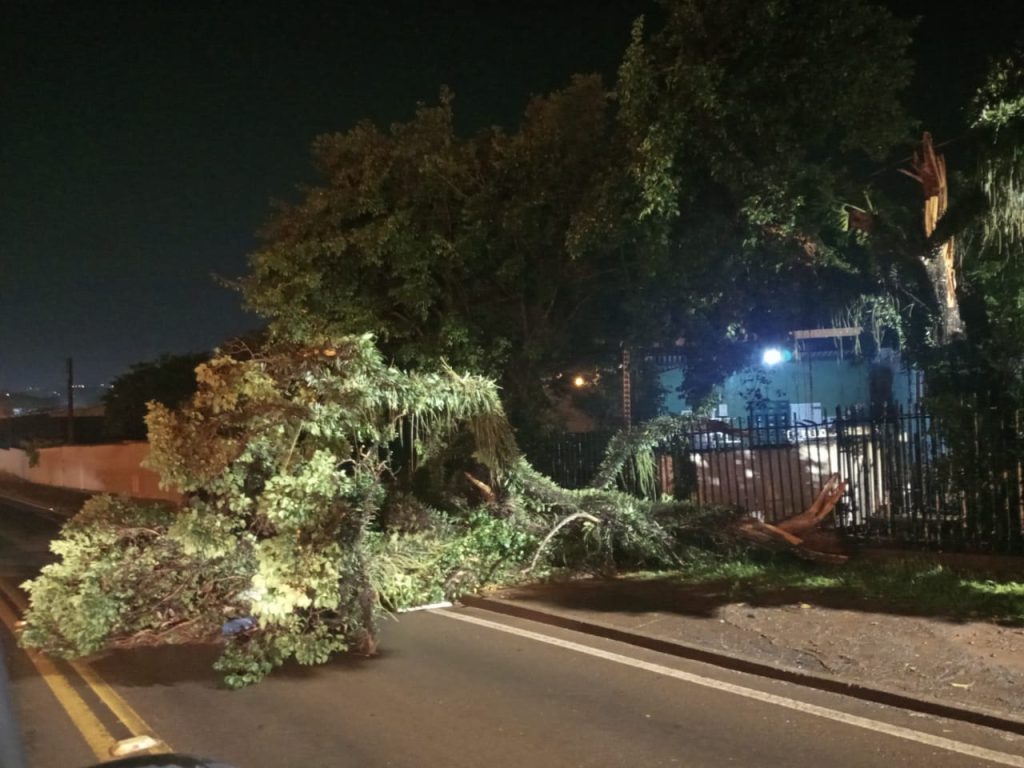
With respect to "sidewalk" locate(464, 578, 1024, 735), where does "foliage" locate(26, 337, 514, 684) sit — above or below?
above

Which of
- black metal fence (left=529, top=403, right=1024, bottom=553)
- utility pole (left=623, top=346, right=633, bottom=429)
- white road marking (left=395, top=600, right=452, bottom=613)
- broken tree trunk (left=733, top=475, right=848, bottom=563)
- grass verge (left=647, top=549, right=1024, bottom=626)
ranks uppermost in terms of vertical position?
utility pole (left=623, top=346, right=633, bottom=429)

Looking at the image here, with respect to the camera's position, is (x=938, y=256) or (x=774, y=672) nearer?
(x=774, y=672)

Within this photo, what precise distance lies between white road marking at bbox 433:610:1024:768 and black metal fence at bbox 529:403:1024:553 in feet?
14.6

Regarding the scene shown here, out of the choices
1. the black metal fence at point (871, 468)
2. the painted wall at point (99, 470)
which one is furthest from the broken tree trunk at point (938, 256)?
the painted wall at point (99, 470)

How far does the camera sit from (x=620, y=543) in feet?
38.5

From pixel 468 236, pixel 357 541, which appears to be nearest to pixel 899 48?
pixel 468 236

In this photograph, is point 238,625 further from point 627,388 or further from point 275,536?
point 627,388

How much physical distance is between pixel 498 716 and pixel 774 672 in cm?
216

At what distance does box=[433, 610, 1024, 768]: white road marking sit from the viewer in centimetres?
557

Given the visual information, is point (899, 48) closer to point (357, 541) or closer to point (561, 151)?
point (561, 151)

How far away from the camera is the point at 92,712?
6848 mm

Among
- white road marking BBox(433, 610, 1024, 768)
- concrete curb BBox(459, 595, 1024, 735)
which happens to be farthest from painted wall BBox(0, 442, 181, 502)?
white road marking BBox(433, 610, 1024, 768)

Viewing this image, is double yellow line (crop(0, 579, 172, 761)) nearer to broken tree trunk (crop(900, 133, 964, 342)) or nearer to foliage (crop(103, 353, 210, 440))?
broken tree trunk (crop(900, 133, 964, 342))

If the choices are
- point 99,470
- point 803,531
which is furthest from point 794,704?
point 99,470
